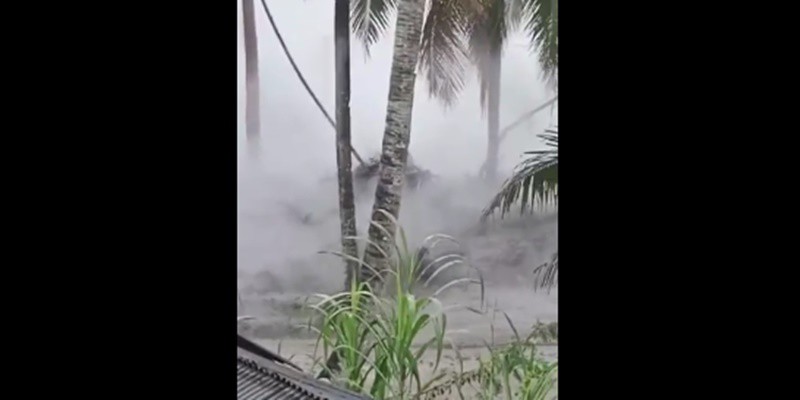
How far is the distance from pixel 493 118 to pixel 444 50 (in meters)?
0.18

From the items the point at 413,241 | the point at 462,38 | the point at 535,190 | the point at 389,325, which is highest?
the point at 462,38

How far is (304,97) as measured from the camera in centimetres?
155

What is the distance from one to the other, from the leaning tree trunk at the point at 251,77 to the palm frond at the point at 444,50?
0.35m

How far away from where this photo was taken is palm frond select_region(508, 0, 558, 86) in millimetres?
1446

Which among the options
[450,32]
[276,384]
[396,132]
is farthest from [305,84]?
[276,384]

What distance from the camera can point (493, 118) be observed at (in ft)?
4.98

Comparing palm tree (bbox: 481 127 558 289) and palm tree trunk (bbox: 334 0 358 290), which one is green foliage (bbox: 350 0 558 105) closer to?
palm tree trunk (bbox: 334 0 358 290)

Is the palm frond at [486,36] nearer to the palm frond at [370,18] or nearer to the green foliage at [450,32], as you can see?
the green foliage at [450,32]

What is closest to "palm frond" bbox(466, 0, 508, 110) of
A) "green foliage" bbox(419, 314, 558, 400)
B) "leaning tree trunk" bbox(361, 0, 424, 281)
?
"leaning tree trunk" bbox(361, 0, 424, 281)

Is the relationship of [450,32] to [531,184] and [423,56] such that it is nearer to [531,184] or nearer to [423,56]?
[423,56]
